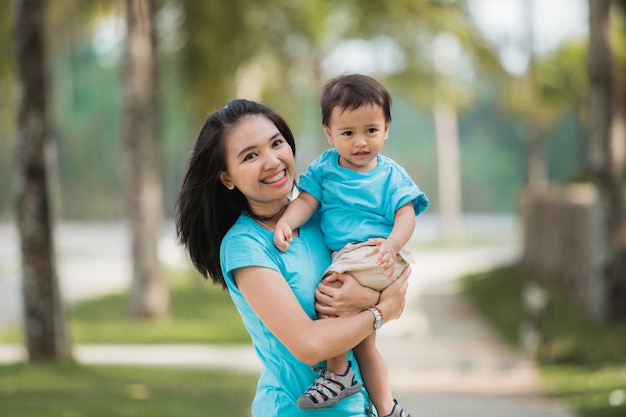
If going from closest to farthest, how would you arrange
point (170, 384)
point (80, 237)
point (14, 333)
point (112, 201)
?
1. point (170, 384)
2. point (14, 333)
3. point (80, 237)
4. point (112, 201)

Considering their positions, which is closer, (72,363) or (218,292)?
(72,363)

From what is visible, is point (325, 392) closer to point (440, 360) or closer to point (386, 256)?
point (386, 256)

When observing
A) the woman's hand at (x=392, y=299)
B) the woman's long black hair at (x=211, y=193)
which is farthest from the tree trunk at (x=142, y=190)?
the woman's hand at (x=392, y=299)

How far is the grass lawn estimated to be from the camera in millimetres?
9812

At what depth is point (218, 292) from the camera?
20.6 meters

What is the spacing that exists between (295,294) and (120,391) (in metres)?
6.79

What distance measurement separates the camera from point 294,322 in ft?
9.27

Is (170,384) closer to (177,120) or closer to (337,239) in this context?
(337,239)

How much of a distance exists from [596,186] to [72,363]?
22.3 ft

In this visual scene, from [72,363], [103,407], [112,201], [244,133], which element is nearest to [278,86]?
[72,363]

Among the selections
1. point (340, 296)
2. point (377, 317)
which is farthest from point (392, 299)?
point (340, 296)

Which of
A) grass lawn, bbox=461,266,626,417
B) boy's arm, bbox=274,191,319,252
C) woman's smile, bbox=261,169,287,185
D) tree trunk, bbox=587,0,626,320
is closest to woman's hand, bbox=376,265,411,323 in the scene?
boy's arm, bbox=274,191,319,252

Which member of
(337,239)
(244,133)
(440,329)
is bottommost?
(440,329)

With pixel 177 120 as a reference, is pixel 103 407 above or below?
below
